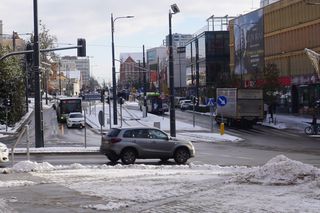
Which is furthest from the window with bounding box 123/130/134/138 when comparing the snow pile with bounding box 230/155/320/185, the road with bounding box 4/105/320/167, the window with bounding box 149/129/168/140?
the snow pile with bounding box 230/155/320/185

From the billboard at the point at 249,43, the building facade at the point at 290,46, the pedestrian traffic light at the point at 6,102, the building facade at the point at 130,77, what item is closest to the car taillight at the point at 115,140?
the pedestrian traffic light at the point at 6,102

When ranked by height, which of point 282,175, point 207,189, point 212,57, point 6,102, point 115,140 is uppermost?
point 212,57

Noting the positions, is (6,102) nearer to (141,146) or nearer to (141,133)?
(141,133)

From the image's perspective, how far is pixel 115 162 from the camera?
24516mm

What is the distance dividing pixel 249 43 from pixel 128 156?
64.0 meters

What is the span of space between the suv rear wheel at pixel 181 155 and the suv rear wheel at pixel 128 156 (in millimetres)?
1762

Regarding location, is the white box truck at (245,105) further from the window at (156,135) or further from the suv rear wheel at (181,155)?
the window at (156,135)

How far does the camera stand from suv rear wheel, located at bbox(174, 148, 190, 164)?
2481 cm

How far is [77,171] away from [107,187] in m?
5.06

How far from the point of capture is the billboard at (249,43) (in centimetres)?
8206

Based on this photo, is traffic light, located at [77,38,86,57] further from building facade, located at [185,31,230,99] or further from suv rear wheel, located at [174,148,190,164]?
building facade, located at [185,31,230,99]

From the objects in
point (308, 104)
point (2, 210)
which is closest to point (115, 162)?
point (2, 210)

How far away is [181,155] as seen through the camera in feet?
81.6

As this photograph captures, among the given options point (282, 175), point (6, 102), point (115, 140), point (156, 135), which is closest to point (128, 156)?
point (115, 140)
